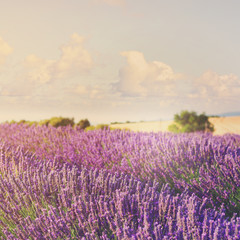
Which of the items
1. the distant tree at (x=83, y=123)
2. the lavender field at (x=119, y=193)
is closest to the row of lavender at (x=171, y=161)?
the lavender field at (x=119, y=193)

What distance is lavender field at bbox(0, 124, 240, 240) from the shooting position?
204cm

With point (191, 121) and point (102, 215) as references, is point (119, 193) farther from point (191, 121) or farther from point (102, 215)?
point (191, 121)

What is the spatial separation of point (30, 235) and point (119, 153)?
2.43m

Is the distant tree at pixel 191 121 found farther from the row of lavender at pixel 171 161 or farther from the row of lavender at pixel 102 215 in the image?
the row of lavender at pixel 102 215

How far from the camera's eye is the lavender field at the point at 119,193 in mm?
2039

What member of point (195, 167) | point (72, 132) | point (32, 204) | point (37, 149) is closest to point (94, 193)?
point (32, 204)

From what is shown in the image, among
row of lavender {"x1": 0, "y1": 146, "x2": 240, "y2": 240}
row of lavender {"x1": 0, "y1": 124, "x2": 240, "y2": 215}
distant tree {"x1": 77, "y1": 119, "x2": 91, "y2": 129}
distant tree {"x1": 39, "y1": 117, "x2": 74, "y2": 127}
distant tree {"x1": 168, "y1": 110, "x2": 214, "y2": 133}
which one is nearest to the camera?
row of lavender {"x1": 0, "y1": 146, "x2": 240, "y2": 240}

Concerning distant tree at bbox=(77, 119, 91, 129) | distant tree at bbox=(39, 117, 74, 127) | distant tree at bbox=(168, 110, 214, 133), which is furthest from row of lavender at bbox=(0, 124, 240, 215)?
distant tree at bbox=(168, 110, 214, 133)

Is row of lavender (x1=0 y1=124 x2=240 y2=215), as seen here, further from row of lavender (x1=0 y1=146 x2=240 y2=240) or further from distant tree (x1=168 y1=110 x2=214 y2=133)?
distant tree (x1=168 y1=110 x2=214 y2=133)

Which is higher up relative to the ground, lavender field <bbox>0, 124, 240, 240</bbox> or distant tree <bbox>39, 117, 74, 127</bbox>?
distant tree <bbox>39, 117, 74, 127</bbox>

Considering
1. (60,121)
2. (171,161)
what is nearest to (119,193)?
(171,161)

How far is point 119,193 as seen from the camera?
8.09ft

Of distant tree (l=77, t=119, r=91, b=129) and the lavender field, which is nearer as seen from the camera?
the lavender field

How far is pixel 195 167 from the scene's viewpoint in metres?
4.04
